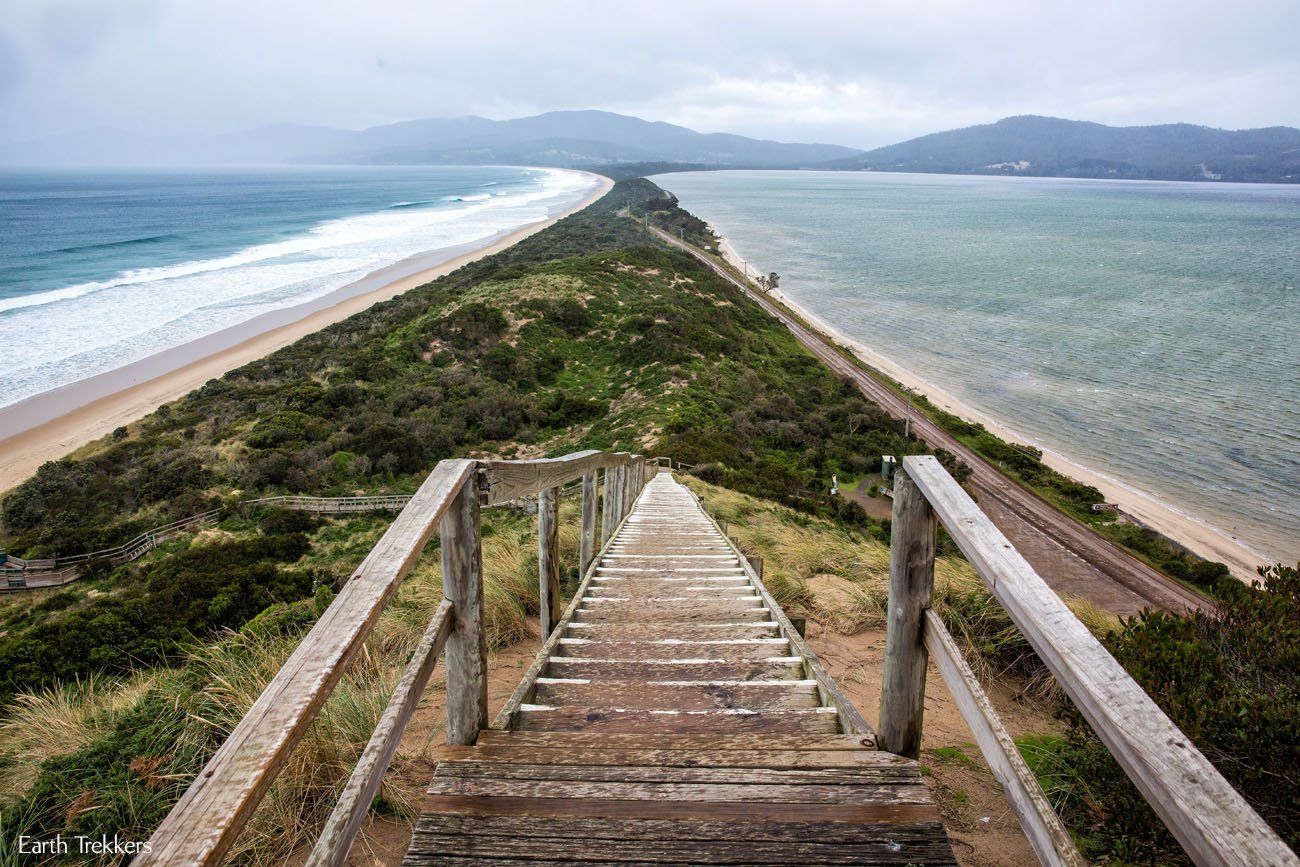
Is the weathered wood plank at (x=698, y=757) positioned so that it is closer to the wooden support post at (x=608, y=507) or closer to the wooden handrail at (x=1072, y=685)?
the wooden handrail at (x=1072, y=685)

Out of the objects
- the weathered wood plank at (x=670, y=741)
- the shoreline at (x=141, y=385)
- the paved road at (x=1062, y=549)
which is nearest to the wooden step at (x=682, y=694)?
the weathered wood plank at (x=670, y=741)

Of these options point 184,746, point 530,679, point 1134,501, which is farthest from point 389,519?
point 1134,501

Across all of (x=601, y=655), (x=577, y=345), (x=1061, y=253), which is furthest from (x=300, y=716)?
(x=1061, y=253)

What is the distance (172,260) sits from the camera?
5544 cm

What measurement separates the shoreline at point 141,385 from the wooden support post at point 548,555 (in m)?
22.9

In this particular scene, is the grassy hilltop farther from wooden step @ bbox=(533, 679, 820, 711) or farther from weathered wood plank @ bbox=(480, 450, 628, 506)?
weathered wood plank @ bbox=(480, 450, 628, 506)

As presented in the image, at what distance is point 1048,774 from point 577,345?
1167 inches

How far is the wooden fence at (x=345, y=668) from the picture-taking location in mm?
943

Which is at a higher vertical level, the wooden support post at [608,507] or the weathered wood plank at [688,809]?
the weathered wood plank at [688,809]

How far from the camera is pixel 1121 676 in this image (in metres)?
1.23

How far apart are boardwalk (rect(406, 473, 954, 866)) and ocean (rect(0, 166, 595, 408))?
108 ft

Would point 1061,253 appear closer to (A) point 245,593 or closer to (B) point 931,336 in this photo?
(B) point 931,336

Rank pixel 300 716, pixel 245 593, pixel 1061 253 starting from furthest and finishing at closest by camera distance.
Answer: pixel 1061 253, pixel 245 593, pixel 300 716

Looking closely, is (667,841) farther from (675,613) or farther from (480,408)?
(480,408)
